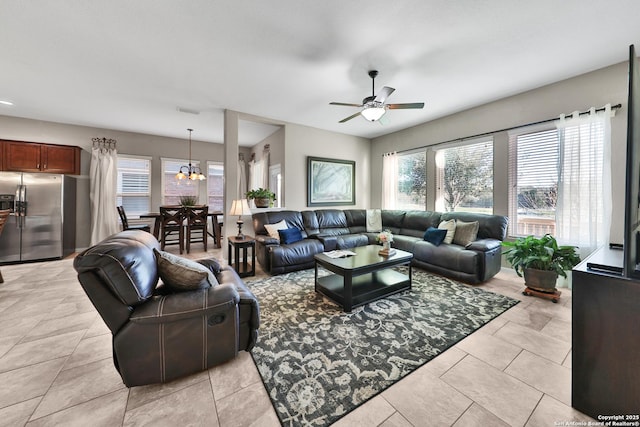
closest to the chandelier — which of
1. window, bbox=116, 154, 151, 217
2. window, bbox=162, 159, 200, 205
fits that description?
window, bbox=162, 159, 200, 205

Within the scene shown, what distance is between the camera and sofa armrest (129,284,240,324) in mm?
1383

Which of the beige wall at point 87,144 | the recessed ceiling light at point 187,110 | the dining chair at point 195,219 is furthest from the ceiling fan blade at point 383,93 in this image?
the beige wall at point 87,144

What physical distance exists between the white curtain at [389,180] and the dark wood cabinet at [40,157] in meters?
6.57

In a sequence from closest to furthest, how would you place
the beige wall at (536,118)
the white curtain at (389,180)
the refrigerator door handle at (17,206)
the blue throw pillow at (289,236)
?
the beige wall at (536,118)
the blue throw pillow at (289,236)
the refrigerator door handle at (17,206)
the white curtain at (389,180)

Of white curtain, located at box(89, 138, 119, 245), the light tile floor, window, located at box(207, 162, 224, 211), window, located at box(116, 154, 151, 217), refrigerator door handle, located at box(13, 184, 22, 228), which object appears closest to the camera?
the light tile floor

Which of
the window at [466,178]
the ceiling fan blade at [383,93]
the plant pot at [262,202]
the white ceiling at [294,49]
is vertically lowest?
the plant pot at [262,202]

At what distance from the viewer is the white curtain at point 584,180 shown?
107 inches

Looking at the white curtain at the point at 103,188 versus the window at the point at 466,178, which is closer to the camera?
the window at the point at 466,178

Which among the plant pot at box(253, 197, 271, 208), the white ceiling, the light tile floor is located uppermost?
the white ceiling

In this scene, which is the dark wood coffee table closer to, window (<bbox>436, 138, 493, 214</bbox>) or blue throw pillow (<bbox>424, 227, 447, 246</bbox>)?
blue throw pillow (<bbox>424, 227, 447, 246</bbox>)

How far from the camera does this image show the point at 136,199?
5781 millimetres

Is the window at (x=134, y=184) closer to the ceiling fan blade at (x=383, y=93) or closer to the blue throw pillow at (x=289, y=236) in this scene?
the blue throw pillow at (x=289, y=236)

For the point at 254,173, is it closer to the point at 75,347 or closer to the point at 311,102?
the point at 311,102

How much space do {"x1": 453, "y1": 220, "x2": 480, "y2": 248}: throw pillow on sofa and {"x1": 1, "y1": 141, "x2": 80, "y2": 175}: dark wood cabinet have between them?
7.31 m
